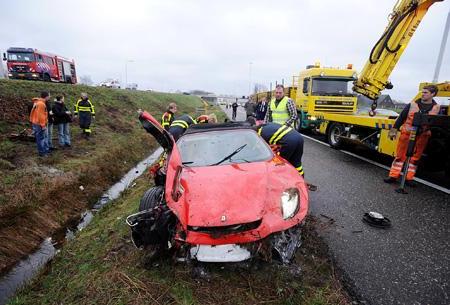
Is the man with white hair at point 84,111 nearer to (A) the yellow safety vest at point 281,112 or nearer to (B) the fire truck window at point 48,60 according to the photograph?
(A) the yellow safety vest at point 281,112

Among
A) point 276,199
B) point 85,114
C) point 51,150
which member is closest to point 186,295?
point 276,199

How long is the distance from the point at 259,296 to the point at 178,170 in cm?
156

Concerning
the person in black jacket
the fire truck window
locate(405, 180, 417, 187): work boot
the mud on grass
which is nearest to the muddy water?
the mud on grass

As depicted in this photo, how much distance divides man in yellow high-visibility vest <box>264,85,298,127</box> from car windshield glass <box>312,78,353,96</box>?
620 cm

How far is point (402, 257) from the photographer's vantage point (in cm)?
312

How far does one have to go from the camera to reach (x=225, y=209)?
2510 millimetres

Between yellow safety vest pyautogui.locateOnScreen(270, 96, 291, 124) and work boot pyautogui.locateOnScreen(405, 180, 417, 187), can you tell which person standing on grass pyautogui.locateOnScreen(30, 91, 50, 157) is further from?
work boot pyautogui.locateOnScreen(405, 180, 417, 187)

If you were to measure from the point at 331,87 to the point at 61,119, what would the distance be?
33.2 ft

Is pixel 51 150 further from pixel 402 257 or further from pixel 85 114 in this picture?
pixel 402 257

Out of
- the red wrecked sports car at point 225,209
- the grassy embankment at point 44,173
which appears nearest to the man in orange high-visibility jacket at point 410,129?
the red wrecked sports car at point 225,209

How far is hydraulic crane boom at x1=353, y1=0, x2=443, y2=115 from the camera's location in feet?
26.6

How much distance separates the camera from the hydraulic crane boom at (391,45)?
809cm

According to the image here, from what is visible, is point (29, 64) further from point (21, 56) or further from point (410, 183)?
point (410, 183)

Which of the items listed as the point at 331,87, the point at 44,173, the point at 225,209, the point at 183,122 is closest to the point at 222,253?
the point at 225,209
